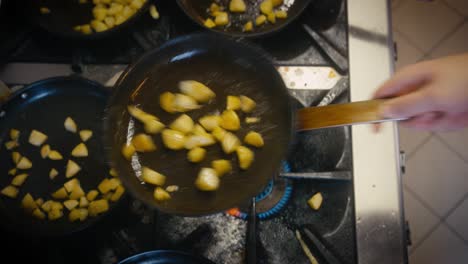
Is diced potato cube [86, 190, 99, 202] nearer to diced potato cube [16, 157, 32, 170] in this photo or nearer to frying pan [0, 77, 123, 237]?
frying pan [0, 77, 123, 237]

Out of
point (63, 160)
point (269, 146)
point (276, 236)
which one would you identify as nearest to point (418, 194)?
point (276, 236)

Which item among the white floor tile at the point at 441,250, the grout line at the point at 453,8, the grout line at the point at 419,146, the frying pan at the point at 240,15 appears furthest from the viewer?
the grout line at the point at 453,8

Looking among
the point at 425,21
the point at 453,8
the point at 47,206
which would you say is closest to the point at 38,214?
the point at 47,206

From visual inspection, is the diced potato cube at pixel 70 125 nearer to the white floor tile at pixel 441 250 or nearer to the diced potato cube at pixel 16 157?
the diced potato cube at pixel 16 157

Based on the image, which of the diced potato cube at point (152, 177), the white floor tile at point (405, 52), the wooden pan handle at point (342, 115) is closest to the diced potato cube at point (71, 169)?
the diced potato cube at point (152, 177)

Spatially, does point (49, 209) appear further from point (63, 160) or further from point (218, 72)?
point (218, 72)

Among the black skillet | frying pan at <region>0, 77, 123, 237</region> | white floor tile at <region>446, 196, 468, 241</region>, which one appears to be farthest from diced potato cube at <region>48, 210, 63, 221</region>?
white floor tile at <region>446, 196, 468, 241</region>

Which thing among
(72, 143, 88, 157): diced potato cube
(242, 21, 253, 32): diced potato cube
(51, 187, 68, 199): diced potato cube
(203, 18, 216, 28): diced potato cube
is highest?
(242, 21, 253, 32): diced potato cube
